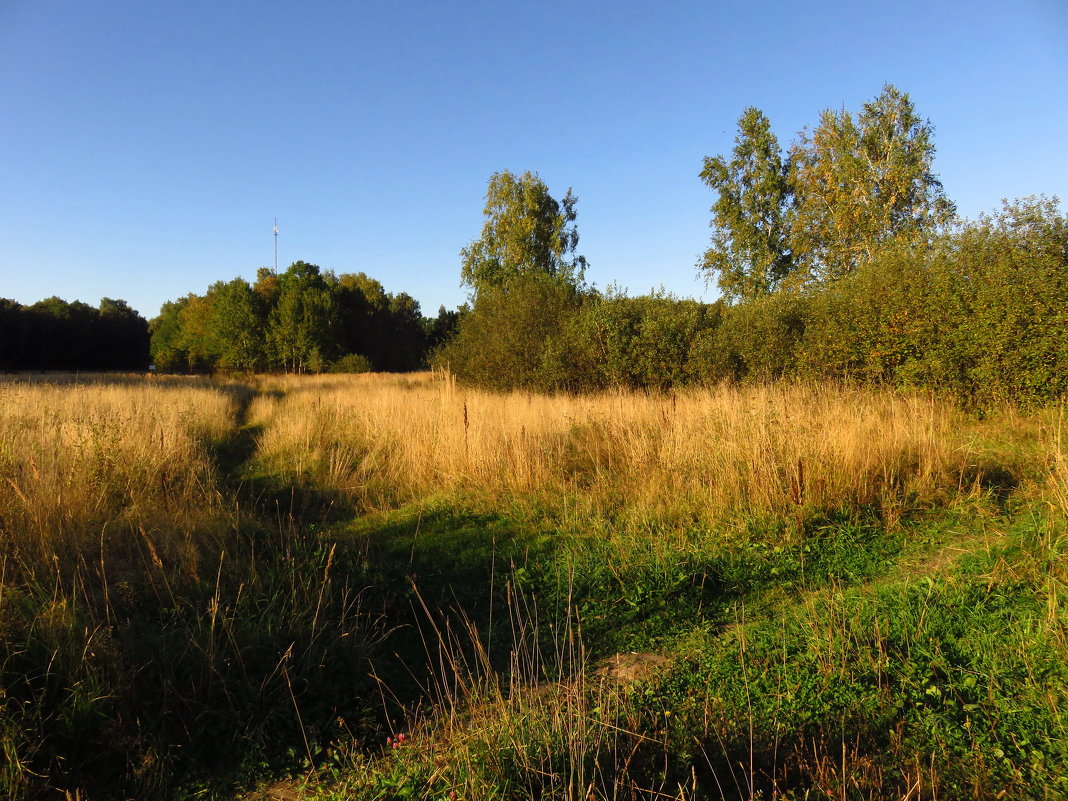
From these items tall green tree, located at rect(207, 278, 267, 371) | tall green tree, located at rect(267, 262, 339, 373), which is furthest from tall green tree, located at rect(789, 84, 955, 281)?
tall green tree, located at rect(207, 278, 267, 371)

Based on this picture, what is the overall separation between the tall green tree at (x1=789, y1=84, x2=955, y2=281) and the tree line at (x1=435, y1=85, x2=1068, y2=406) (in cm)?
5

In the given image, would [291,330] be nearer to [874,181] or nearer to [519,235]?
[519,235]

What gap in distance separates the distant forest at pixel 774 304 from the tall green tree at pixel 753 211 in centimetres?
6

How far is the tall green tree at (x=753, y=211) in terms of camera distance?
Answer: 23.5m

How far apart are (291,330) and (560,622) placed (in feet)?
139

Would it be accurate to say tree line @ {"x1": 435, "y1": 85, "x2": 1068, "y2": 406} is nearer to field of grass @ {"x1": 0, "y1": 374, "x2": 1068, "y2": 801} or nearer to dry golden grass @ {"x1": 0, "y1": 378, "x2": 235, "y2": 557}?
field of grass @ {"x1": 0, "y1": 374, "x2": 1068, "y2": 801}

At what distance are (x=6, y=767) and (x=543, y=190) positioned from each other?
105 ft

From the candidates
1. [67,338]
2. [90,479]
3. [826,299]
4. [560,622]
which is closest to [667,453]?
[560,622]

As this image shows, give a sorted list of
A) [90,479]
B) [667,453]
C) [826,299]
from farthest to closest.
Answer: [826,299] < [667,453] < [90,479]

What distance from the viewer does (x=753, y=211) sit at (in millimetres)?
23906

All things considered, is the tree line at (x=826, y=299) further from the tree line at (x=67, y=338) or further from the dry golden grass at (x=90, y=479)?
the tree line at (x=67, y=338)

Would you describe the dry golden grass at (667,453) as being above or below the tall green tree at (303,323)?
below

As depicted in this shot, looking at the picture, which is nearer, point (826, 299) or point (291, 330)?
point (826, 299)

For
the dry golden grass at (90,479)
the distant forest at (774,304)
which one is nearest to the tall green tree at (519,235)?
the distant forest at (774,304)
